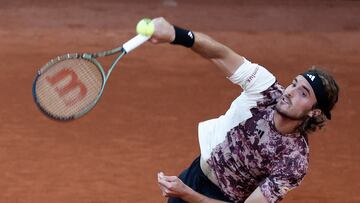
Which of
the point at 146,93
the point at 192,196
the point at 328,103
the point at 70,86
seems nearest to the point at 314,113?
the point at 328,103

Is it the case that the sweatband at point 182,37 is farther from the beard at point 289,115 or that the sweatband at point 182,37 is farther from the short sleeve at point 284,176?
the short sleeve at point 284,176

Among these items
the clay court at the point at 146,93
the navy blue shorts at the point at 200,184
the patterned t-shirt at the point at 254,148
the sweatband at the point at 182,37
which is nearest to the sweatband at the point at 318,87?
the patterned t-shirt at the point at 254,148

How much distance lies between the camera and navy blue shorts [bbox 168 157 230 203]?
18.5 feet

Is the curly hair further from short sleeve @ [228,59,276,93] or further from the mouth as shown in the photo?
short sleeve @ [228,59,276,93]

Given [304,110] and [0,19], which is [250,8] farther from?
[304,110]

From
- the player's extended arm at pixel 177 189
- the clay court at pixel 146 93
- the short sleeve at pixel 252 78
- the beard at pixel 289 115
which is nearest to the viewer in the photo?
the beard at pixel 289 115

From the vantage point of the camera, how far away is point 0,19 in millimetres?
12852

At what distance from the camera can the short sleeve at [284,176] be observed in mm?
5203

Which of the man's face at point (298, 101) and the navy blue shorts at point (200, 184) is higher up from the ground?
the man's face at point (298, 101)

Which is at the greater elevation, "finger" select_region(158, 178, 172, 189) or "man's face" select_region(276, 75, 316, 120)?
"man's face" select_region(276, 75, 316, 120)

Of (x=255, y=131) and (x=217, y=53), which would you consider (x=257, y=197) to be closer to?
(x=255, y=131)

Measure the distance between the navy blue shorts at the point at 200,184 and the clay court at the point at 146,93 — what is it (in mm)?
A: 1992

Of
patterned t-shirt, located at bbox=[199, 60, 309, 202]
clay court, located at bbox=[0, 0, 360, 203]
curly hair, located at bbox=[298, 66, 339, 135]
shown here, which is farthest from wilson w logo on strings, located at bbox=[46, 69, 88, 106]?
clay court, located at bbox=[0, 0, 360, 203]

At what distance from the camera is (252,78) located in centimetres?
535
